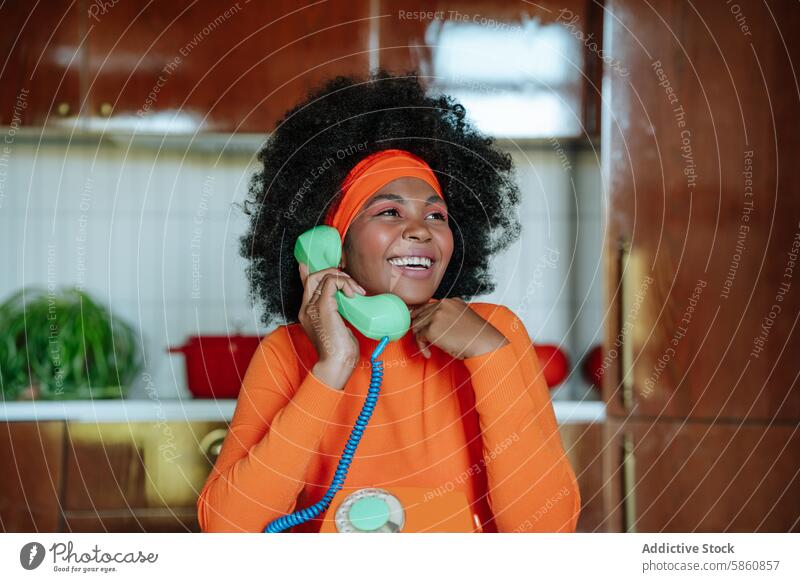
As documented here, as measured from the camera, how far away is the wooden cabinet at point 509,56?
1.45 metres

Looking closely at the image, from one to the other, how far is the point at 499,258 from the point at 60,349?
2.48ft

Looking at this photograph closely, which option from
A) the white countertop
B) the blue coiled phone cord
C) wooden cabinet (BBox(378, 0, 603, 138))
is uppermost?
wooden cabinet (BBox(378, 0, 603, 138))

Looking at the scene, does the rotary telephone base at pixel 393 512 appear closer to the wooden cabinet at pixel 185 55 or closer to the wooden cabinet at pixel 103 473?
the wooden cabinet at pixel 103 473

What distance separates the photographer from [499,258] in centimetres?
146

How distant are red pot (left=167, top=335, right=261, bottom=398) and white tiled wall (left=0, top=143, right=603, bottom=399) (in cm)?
9

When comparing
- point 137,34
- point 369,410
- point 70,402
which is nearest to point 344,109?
point 369,410

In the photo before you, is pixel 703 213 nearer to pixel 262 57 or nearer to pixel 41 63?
pixel 262 57

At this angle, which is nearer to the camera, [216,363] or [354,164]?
[354,164]

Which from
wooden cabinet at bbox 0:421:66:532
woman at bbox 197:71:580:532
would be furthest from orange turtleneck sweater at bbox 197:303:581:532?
wooden cabinet at bbox 0:421:66:532

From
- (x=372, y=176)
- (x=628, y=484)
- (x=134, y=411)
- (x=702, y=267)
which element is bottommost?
(x=628, y=484)

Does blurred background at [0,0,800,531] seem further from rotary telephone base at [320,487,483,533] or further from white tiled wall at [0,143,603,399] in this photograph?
rotary telephone base at [320,487,483,533]

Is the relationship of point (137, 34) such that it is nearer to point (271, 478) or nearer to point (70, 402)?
point (70, 402)

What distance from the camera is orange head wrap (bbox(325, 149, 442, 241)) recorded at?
2.98ft

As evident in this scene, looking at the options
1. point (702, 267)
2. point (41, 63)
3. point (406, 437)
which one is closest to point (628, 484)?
point (702, 267)
